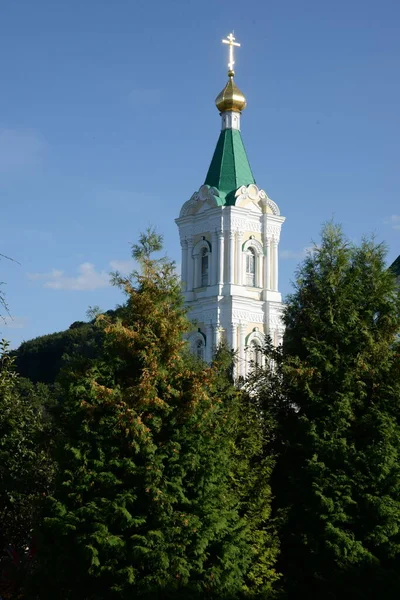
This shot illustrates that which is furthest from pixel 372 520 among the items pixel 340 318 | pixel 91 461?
pixel 91 461

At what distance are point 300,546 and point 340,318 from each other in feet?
12.7

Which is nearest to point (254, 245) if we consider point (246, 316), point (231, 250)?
point (231, 250)

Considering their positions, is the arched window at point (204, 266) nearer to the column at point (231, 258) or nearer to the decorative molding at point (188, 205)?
the column at point (231, 258)

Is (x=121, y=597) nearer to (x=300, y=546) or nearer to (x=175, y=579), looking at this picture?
(x=175, y=579)

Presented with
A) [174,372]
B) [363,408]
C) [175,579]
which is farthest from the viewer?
[363,408]

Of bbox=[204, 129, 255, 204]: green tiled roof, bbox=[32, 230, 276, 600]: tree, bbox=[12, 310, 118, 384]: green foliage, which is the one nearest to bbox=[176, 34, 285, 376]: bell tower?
bbox=[204, 129, 255, 204]: green tiled roof

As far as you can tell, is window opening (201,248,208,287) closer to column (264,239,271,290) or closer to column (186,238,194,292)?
column (186,238,194,292)

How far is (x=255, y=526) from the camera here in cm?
1404

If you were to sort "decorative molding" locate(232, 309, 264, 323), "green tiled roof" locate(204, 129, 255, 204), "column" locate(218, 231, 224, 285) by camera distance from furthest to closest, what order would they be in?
"green tiled roof" locate(204, 129, 255, 204), "column" locate(218, 231, 224, 285), "decorative molding" locate(232, 309, 264, 323)

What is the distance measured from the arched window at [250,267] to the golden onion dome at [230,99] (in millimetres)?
6395

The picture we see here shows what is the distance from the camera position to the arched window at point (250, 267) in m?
36.7

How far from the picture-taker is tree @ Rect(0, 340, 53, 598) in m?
15.4

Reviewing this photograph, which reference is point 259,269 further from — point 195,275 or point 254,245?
point 195,275

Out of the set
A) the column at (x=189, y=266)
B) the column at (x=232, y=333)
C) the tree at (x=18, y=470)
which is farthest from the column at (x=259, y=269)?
the tree at (x=18, y=470)
